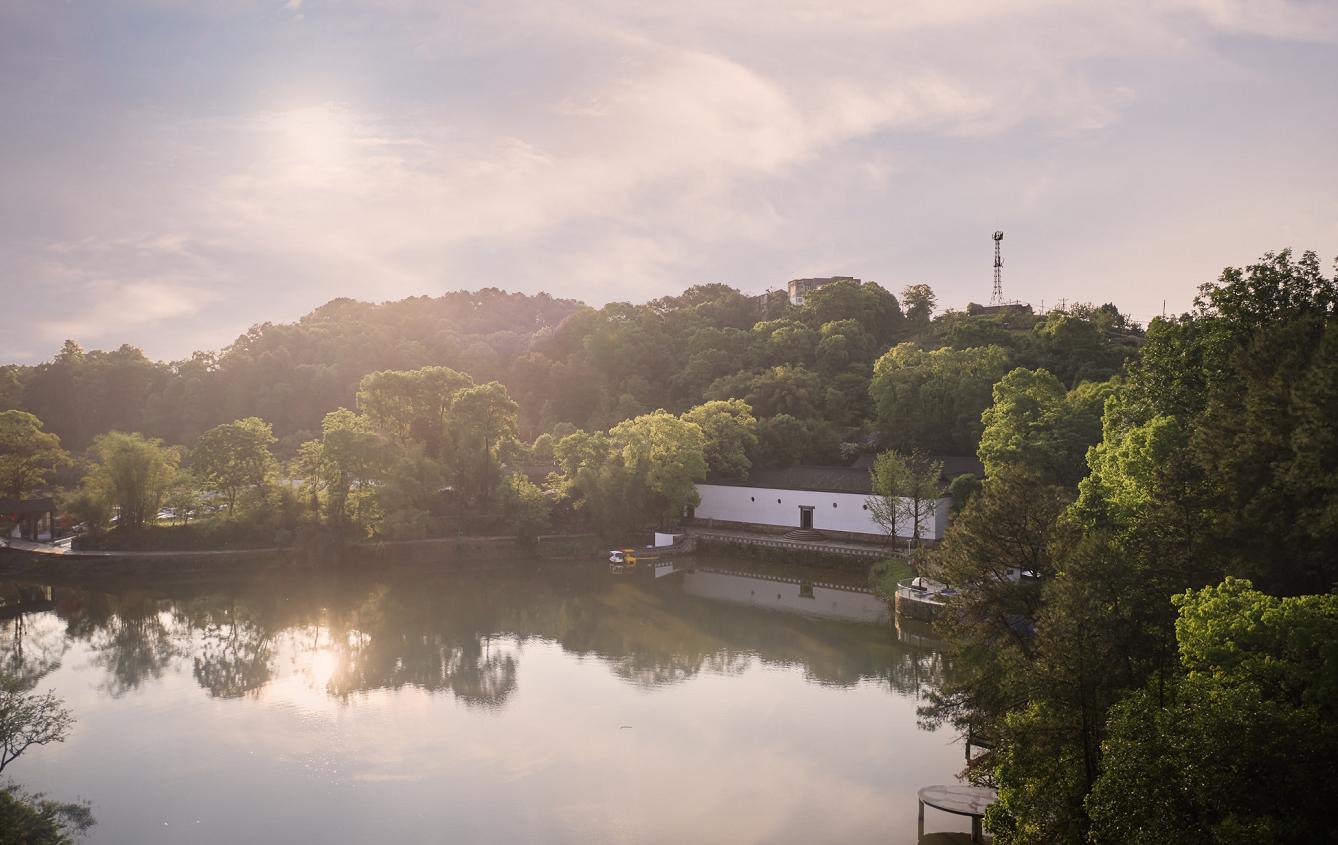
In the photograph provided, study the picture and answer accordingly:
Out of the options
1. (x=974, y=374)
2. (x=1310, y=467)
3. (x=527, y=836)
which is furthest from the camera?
(x=974, y=374)

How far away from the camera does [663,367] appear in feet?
142

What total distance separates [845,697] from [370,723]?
7955 mm

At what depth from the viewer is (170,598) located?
75.4ft

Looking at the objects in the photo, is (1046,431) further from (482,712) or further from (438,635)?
(438,635)

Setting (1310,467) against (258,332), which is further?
(258,332)

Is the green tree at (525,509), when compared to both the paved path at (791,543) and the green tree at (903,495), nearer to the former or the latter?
the paved path at (791,543)

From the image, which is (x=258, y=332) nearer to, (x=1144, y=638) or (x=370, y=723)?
(x=370, y=723)

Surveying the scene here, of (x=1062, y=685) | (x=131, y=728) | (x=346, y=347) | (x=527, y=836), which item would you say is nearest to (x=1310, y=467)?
(x=1062, y=685)

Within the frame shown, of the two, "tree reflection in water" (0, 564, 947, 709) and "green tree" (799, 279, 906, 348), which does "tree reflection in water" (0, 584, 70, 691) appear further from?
"green tree" (799, 279, 906, 348)

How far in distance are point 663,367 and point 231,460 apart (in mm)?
21692

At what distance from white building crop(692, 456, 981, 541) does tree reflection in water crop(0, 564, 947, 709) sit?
627cm

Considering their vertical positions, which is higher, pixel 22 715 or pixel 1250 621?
pixel 1250 621

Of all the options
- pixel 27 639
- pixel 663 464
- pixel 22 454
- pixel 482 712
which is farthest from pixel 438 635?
pixel 22 454

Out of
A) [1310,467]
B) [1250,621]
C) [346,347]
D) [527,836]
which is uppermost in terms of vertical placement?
[346,347]
